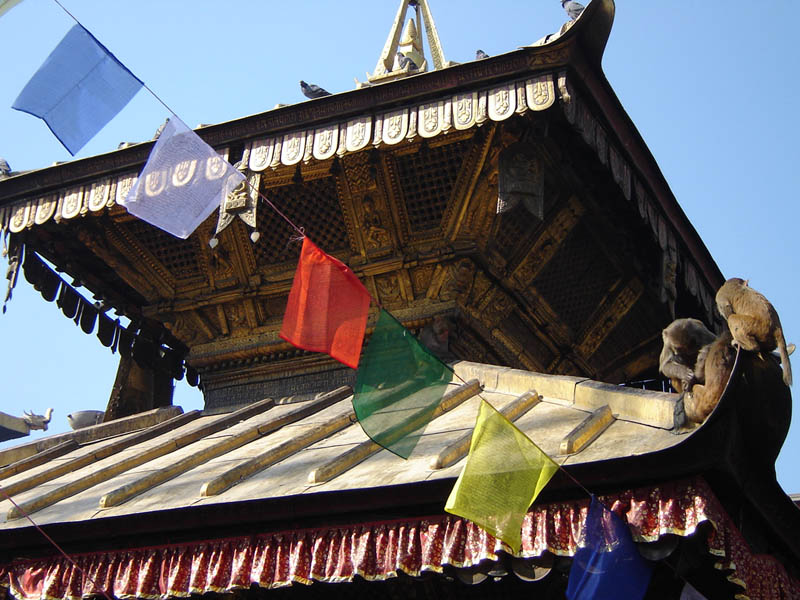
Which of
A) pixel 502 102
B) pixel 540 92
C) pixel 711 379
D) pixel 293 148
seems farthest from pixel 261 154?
pixel 711 379

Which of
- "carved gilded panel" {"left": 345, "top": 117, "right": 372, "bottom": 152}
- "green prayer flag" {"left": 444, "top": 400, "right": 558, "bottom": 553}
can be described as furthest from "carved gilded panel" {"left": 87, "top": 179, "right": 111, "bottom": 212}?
"green prayer flag" {"left": 444, "top": 400, "right": 558, "bottom": 553}

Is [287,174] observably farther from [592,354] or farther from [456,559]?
[456,559]

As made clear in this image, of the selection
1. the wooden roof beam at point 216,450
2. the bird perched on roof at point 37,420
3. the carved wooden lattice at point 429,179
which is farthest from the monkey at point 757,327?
the bird perched on roof at point 37,420

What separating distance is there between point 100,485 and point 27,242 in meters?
3.39

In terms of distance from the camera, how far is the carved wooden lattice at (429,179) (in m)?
8.35

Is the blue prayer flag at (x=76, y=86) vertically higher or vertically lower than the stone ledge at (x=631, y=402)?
higher

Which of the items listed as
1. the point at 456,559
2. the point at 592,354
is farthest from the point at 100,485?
the point at 592,354

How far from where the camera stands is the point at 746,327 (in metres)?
4.71

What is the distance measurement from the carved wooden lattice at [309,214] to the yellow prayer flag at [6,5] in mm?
2683

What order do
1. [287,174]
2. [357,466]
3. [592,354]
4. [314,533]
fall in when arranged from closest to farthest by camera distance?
[314,533] < [357,466] < [287,174] < [592,354]

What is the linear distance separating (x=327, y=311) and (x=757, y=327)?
2.40 m

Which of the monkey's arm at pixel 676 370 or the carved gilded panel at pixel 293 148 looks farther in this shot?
the carved gilded panel at pixel 293 148

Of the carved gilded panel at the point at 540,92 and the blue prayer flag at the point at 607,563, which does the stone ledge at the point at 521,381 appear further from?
the carved gilded panel at the point at 540,92

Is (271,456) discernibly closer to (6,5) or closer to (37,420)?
(6,5)
